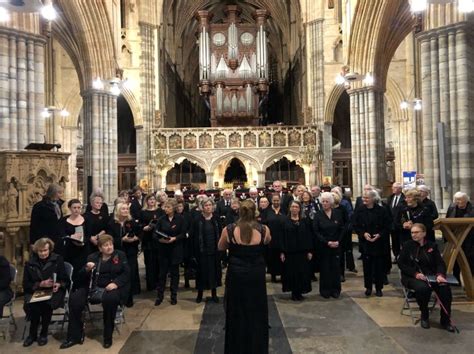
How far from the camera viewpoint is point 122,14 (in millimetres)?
21359

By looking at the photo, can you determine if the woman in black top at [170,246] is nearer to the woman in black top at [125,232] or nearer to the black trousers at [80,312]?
the woman in black top at [125,232]

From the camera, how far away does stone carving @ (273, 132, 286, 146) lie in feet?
70.5

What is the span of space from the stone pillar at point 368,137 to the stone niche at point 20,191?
11.7m

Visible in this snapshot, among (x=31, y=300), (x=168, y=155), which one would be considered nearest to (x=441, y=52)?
(x=31, y=300)

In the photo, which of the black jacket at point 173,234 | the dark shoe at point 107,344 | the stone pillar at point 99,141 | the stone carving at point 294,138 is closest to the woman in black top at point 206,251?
the black jacket at point 173,234

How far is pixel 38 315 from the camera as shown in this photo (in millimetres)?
4305

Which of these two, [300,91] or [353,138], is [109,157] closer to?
[353,138]

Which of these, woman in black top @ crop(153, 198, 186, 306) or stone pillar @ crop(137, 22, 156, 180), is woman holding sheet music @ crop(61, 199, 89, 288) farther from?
stone pillar @ crop(137, 22, 156, 180)

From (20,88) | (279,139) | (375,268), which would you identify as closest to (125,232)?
(375,268)

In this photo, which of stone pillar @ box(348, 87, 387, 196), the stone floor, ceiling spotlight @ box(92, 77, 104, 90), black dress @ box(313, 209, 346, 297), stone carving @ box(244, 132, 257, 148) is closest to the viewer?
the stone floor

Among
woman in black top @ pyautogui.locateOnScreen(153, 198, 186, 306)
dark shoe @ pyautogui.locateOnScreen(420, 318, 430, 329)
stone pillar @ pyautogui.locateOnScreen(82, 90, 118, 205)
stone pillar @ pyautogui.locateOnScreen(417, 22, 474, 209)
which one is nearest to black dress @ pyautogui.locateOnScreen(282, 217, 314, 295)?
woman in black top @ pyautogui.locateOnScreen(153, 198, 186, 306)

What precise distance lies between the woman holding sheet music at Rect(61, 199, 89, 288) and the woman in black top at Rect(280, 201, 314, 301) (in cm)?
271

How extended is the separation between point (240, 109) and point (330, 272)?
63.0 ft

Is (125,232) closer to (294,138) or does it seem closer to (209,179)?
(209,179)
